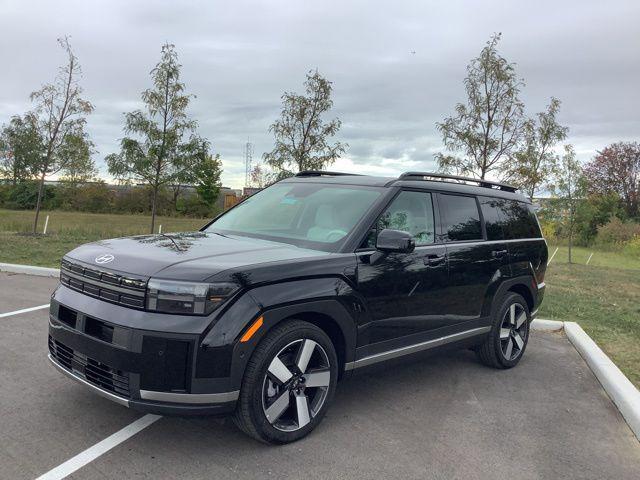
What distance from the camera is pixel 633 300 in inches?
406

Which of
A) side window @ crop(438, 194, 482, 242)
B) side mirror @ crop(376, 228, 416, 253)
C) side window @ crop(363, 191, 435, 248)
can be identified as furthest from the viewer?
side window @ crop(438, 194, 482, 242)

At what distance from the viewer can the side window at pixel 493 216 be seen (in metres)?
5.34

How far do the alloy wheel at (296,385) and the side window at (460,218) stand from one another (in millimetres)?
1842

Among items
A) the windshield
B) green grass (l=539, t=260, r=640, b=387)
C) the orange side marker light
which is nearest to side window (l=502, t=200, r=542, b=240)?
green grass (l=539, t=260, r=640, b=387)

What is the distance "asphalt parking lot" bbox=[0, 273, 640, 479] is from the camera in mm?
3258

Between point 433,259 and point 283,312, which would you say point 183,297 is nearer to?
point 283,312

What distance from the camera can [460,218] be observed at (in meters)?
5.02

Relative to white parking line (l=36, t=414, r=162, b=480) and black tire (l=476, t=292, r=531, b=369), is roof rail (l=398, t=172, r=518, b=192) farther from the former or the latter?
white parking line (l=36, t=414, r=162, b=480)

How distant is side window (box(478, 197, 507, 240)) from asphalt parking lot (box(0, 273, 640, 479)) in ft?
4.67

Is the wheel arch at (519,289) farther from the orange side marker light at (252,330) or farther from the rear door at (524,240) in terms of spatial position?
the orange side marker light at (252,330)

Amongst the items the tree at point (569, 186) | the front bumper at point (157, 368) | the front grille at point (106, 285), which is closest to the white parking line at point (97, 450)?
the front bumper at point (157, 368)

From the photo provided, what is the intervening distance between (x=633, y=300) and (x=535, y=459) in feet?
26.6

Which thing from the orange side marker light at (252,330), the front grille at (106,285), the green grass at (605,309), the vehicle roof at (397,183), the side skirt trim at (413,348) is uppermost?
the vehicle roof at (397,183)

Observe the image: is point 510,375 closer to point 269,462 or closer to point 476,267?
point 476,267
